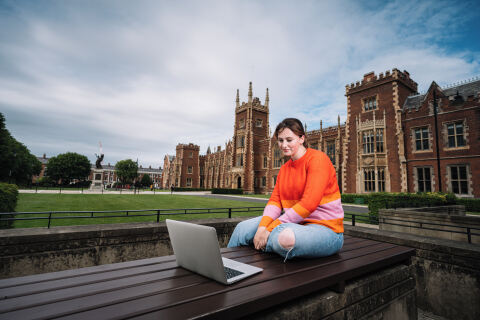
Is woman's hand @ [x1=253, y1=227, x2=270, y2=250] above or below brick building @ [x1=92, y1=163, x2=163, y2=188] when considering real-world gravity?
below

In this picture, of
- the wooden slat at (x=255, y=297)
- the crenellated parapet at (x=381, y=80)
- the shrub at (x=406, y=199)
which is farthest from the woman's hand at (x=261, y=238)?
the crenellated parapet at (x=381, y=80)

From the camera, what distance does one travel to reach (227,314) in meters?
1.24

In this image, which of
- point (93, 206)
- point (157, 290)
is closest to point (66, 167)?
point (93, 206)

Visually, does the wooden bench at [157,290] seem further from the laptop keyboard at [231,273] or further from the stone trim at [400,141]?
the stone trim at [400,141]

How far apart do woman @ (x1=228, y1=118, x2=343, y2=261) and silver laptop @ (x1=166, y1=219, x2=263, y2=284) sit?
512 millimetres

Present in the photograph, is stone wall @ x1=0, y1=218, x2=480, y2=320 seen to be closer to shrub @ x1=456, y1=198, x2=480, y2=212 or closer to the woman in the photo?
the woman

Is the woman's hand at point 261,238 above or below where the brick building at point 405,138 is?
below

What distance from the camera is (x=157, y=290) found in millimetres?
1479

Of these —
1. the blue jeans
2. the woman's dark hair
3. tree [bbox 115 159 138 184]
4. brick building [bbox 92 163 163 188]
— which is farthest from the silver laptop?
brick building [bbox 92 163 163 188]

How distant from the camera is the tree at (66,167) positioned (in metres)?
57.1

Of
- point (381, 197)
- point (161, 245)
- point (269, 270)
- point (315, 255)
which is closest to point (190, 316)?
point (269, 270)

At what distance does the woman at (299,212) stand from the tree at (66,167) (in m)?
70.8

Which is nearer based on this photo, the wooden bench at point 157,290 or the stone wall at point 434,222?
the wooden bench at point 157,290

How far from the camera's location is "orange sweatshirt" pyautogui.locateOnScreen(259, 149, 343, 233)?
99.3 inches
